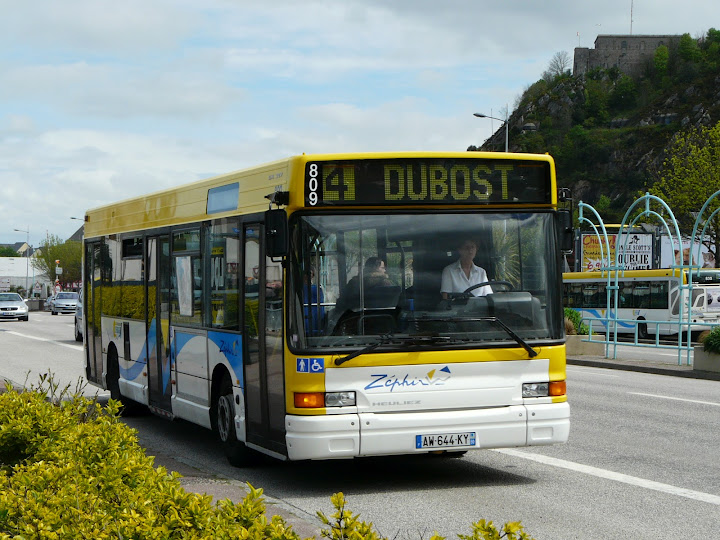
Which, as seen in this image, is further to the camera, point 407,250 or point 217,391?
point 217,391

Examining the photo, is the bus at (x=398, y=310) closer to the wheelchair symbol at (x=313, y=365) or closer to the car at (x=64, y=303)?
the wheelchair symbol at (x=313, y=365)

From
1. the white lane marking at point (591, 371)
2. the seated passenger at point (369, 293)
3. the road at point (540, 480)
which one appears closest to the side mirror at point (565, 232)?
the seated passenger at point (369, 293)

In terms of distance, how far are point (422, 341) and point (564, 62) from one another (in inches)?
7585

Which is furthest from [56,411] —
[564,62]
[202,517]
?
[564,62]

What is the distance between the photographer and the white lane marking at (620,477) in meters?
8.29

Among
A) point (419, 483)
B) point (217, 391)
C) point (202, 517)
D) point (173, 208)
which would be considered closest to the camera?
point (202, 517)

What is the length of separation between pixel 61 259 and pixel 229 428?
137577 mm

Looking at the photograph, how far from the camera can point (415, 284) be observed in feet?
27.8

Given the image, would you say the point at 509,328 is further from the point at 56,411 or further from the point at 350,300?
the point at 56,411

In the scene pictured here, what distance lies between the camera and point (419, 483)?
9.02 metres

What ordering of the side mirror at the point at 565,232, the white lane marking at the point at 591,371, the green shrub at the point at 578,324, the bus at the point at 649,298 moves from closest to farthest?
the side mirror at the point at 565,232 → the white lane marking at the point at 591,371 → the green shrub at the point at 578,324 → the bus at the point at 649,298

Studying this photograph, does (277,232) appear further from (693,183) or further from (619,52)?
(619,52)

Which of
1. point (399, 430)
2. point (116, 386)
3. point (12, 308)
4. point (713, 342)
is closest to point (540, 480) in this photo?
point (399, 430)

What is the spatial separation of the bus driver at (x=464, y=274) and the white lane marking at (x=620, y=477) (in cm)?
192
